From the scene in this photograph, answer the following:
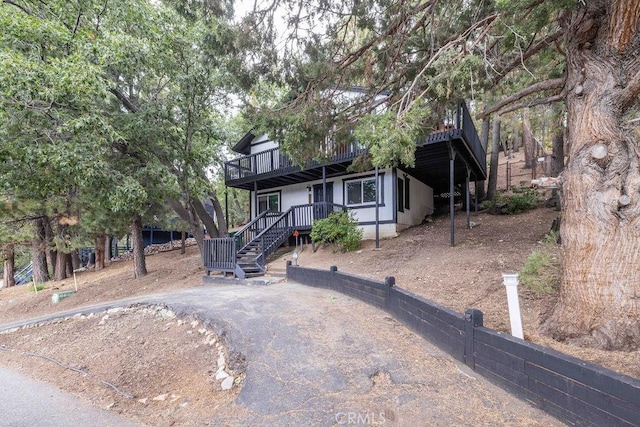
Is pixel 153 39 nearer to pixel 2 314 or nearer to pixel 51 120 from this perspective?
pixel 51 120

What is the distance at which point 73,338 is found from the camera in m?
5.95

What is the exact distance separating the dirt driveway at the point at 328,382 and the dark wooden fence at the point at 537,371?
0.13 meters

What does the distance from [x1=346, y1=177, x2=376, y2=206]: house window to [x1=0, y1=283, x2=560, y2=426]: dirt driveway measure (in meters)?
8.62

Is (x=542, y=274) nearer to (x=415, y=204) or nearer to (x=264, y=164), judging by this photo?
(x=415, y=204)

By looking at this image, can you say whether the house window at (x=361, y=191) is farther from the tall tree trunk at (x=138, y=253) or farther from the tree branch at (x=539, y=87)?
the tall tree trunk at (x=138, y=253)

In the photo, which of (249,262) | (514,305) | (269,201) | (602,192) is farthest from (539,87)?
(269,201)

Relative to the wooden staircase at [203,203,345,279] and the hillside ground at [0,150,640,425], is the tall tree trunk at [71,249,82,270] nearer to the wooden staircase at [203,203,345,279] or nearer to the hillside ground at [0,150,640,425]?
the hillside ground at [0,150,640,425]

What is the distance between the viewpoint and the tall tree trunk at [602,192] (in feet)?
11.6

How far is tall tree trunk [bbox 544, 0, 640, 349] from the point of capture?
11.6ft

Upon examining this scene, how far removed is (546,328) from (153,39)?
1115 centimetres

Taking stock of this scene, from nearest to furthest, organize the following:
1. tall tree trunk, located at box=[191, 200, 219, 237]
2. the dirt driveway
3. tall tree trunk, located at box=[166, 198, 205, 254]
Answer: the dirt driveway → tall tree trunk, located at box=[166, 198, 205, 254] → tall tree trunk, located at box=[191, 200, 219, 237]

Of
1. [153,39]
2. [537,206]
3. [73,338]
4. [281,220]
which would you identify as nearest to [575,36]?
[73,338]

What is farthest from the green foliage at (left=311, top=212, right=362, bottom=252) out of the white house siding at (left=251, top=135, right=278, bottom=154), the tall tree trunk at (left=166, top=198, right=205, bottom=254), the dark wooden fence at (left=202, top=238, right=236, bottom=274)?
the white house siding at (left=251, top=135, right=278, bottom=154)

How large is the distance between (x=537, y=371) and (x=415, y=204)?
1303 centimetres
